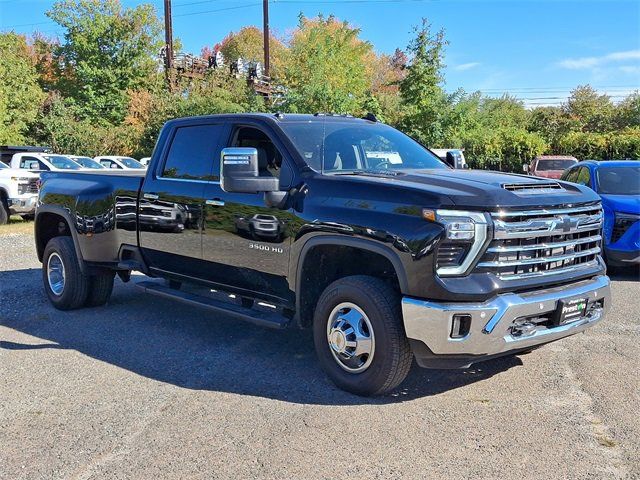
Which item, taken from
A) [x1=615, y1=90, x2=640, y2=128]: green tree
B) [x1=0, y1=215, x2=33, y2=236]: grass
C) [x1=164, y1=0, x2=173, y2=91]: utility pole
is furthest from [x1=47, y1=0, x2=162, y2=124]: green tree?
[x1=615, y1=90, x2=640, y2=128]: green tree

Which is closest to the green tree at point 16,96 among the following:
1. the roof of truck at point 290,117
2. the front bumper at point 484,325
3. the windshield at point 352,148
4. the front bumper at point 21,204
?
the front bumper at point 21,204

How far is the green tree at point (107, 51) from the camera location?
141 feet

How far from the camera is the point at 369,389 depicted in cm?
432

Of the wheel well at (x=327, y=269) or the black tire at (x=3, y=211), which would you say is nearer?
the wheel well at (x=327, y=269)

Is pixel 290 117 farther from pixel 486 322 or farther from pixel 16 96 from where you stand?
pixel 16 96

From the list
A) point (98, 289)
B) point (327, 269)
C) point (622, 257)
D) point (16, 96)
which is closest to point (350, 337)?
point (327, 269)

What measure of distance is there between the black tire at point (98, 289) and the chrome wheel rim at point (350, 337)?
11.5 feet

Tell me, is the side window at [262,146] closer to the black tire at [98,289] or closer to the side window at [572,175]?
the black tire at [98,289]

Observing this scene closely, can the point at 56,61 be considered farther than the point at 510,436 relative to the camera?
Yes

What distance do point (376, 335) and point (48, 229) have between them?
5.09m

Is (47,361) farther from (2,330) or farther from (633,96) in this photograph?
(633,96)

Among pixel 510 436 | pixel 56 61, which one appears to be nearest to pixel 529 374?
pixel 510 436

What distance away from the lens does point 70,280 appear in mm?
6945

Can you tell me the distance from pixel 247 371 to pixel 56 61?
48202mm
